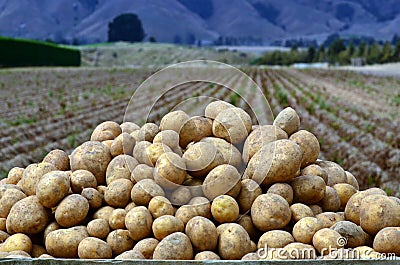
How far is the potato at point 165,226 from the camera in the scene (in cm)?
202

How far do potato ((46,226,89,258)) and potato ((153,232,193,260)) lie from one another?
1.29 feet

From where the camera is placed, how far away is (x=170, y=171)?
86.0 inches

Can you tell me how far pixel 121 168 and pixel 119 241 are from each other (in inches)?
17.3

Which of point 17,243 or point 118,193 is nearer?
point 17,243

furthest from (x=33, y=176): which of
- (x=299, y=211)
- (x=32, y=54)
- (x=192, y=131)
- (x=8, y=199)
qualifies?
(x=32, y=54)

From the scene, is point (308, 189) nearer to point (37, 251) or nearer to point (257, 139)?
point (257, 139)

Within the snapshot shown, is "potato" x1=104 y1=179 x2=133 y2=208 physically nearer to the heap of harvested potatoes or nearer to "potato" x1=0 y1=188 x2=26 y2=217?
the heap of harvested potatoes

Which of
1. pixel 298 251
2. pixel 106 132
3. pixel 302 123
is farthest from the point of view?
pixel 302 123

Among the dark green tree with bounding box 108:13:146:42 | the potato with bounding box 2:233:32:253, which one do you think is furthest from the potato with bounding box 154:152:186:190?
the dark green tree with bounding box 108:13:146:42

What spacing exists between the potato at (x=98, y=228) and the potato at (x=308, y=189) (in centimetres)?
94

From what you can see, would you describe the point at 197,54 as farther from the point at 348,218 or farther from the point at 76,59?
the point at 348,218

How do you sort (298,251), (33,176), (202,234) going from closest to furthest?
(298,251) < (202,234) < (33,176)

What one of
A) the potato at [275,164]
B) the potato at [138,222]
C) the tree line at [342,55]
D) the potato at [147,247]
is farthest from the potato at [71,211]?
the tree line at [342,55]

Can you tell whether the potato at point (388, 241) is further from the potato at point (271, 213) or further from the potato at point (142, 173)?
the potato at point (142, 173)
